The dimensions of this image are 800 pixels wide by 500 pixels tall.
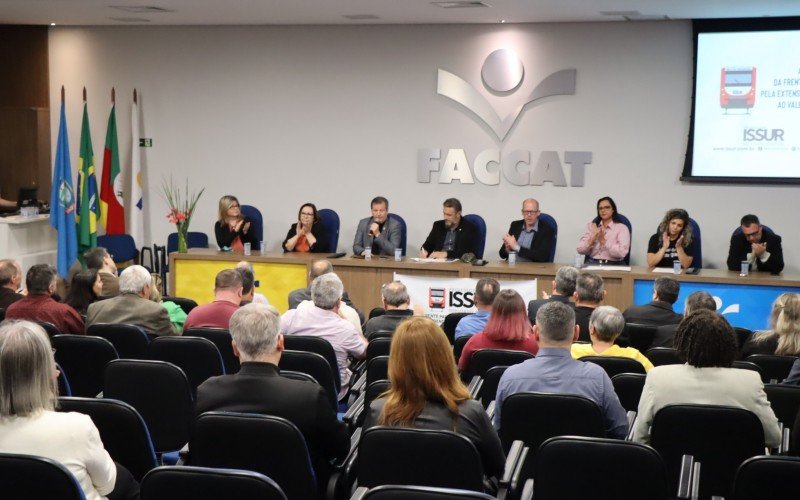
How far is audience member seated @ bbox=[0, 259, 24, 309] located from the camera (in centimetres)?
609

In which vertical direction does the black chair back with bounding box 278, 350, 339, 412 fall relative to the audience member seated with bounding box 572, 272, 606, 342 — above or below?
below

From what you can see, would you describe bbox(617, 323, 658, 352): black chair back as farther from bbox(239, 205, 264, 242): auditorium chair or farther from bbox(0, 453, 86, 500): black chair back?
bbox(239, 205, 264, 242): auditorium chair

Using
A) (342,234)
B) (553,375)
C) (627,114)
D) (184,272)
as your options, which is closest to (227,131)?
(342,234)

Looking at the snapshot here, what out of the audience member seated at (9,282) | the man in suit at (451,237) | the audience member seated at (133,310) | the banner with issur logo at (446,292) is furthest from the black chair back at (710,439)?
the man in suit at (451,237)

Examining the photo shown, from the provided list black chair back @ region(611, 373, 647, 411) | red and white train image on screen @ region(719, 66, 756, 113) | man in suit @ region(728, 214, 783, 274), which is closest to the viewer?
black chair back @ region(611, 373, 647, 411)

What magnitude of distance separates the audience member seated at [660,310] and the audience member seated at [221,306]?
2.46 m

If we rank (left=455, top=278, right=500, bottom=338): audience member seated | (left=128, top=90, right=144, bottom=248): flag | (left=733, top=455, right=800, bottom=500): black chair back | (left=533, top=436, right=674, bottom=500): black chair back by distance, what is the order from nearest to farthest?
(left=733, top=455, right=800, bottom=500): black chair back → (left=533, top=436, right=674, bottom=500): black chair back → (left=455, top=278, right=500, bottom=338): audience member seated → (left=128, top=90, right=144, bottom=248): flag

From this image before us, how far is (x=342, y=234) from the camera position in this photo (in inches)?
444

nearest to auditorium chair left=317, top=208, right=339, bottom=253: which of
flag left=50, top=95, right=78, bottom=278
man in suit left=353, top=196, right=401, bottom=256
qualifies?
man in suit left=353, top=196, right=401, bottom=256

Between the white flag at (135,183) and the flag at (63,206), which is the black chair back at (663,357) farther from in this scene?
the white flag at (135,183)

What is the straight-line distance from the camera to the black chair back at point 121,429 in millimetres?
3230

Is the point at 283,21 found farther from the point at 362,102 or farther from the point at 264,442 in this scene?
the point at 264,442

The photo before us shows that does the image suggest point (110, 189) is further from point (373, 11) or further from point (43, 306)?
point (43, 306)

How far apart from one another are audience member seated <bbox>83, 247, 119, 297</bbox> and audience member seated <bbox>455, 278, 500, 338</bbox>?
2.39m
